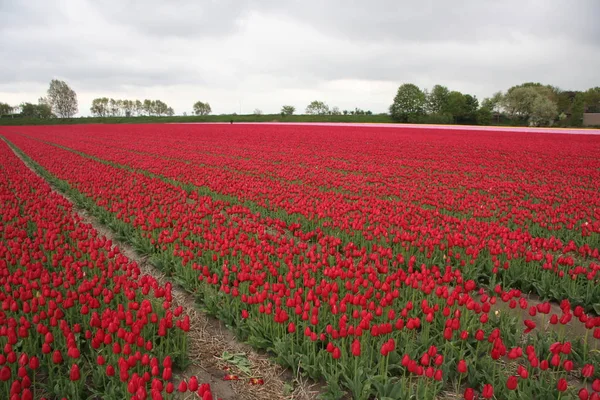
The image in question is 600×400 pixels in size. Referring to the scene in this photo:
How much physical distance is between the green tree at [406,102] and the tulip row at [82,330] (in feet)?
253

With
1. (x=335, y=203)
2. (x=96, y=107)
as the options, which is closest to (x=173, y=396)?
(x=335, y=203)

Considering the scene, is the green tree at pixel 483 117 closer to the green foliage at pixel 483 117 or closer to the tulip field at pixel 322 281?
the green foliage at pixel 483 117

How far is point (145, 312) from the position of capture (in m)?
3.99

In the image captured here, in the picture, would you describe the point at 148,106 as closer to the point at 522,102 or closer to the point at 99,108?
the point at 99,108

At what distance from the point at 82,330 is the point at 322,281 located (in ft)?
8.82

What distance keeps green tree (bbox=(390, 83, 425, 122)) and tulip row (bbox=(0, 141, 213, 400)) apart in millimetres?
77072

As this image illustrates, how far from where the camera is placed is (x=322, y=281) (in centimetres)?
461

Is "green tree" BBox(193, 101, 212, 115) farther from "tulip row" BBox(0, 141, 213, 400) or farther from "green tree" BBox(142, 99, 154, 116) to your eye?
"tulip row" BBox(0, 141, 213, 400)

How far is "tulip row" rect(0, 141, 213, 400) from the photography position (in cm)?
333

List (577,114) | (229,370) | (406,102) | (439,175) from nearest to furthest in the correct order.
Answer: (229,370)
(439,175)
(577,114)
(406,102)

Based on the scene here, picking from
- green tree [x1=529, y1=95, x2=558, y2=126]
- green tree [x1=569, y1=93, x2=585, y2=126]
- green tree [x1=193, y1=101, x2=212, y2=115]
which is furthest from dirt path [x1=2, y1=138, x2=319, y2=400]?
green tree [x1=193, y1=101, x2=212, y2=115]

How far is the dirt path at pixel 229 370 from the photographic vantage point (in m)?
3.78

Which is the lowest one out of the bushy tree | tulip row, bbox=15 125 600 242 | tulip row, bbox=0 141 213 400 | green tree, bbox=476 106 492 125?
tulip row, bbox=0 141 213 400

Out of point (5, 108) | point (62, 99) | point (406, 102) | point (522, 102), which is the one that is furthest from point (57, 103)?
point (522, 102)
